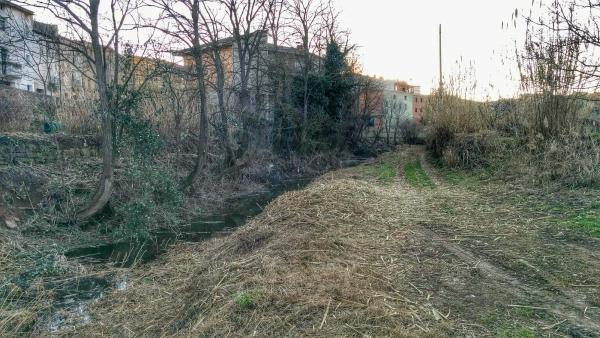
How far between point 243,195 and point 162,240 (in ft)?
19.3

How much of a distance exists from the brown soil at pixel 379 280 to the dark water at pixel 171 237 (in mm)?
862

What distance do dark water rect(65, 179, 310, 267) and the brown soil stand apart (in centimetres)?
86

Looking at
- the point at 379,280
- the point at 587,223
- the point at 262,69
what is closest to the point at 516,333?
the point at 379,280

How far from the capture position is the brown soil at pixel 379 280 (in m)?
3.42

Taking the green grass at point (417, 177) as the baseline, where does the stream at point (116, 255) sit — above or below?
below

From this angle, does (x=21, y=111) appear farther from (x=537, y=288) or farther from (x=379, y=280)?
(x=537, y=288)

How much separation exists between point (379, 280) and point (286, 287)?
3.22 feet

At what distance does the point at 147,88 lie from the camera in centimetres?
1141

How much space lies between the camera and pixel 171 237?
923 cm

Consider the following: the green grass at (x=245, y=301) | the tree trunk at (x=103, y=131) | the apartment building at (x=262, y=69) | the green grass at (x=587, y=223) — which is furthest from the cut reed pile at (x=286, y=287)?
the apartment building at (x=262, y=69)

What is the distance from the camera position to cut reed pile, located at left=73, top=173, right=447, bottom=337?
11.6 ft

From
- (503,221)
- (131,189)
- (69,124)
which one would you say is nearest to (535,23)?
(503,221)

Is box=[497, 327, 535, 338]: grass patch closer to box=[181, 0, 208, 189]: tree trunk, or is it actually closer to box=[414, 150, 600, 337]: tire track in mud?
box=[414, 150, 600, 337]: tire track in mud

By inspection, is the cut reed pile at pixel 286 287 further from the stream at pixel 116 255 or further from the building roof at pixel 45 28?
the building roof at pixel 45 28
